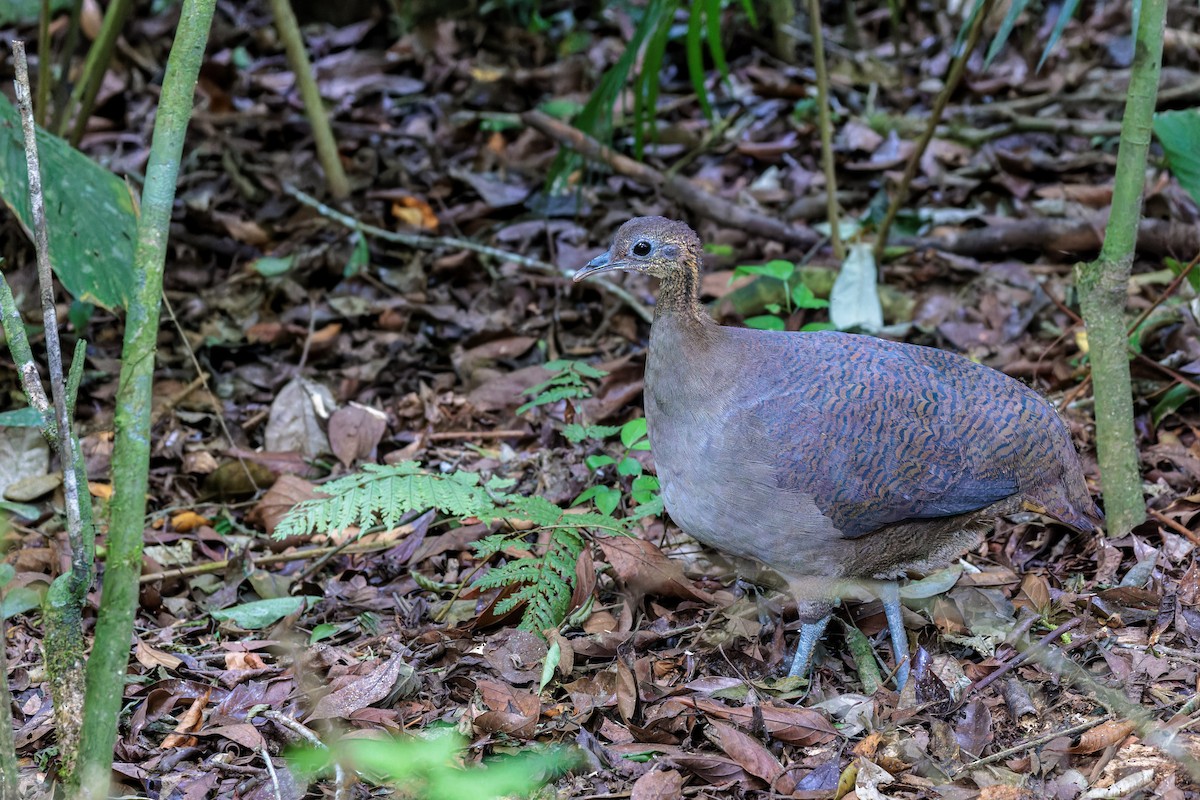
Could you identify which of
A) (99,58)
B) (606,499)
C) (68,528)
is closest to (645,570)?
(606,499)

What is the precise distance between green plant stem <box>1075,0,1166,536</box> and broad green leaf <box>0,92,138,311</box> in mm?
4153

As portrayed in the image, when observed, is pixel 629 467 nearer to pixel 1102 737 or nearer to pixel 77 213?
pixel 1102 737

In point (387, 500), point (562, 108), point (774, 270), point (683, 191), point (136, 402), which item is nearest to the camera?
point (136, 402)

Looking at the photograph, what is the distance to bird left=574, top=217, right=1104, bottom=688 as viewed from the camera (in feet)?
14.2

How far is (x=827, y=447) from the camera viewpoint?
171 inches

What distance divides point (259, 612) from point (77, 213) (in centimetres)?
215

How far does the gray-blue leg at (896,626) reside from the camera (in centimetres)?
448

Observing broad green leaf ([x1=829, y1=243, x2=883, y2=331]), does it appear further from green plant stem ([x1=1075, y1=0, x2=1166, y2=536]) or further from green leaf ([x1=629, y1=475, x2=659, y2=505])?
green leaf ([x1=629, y1=475, x2=659, y2=505])

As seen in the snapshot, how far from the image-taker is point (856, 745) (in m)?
4.00

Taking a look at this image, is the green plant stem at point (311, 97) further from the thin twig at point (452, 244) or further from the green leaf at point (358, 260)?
the green leaf at point (358, 260)

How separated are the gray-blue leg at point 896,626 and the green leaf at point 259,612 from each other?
239cm

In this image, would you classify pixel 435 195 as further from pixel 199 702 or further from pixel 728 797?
pixel 728 797

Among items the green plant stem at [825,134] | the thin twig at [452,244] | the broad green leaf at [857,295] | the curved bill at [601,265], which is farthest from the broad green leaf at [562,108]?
the curved bill at [601,265]

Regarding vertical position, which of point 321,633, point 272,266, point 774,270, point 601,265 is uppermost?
point 601,265
